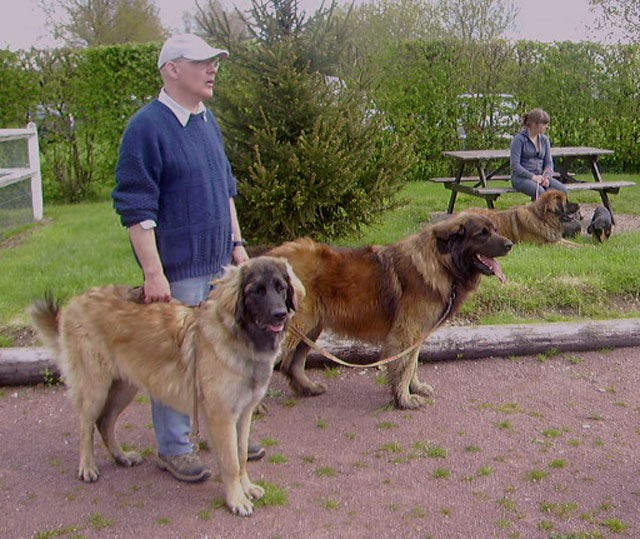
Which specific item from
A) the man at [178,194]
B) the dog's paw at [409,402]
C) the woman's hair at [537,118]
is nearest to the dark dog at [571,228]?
the woman's hair at [537,118]

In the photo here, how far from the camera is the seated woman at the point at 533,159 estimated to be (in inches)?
395

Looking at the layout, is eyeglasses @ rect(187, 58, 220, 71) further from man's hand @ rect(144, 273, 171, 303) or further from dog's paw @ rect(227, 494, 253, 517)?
dog's paw @ rect(227, 494, 253, 517)

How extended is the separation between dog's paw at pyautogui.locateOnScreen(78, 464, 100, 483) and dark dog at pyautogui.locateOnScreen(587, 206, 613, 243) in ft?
24.2

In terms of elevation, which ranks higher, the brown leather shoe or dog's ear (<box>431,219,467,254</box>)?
dog's ear (<box>431,219,467,254</box>)

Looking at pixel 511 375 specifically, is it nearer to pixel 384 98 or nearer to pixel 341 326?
pixel 341 326

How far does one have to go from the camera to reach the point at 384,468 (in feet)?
13.5

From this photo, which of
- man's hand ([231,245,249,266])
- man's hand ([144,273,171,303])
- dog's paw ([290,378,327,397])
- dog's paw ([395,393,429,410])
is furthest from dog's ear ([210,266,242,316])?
dog's paw ([395,393,429,410])

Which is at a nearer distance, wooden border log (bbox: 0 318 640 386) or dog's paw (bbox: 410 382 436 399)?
dog's paw (bbox: 410 382 436 399)

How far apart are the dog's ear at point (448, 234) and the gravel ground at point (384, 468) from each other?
1182 mm

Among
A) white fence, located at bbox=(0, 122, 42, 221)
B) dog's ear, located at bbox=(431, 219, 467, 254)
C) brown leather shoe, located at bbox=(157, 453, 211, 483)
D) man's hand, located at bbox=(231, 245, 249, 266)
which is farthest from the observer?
white fence, located at bbox=(0, 122, 42, 221)

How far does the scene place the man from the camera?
11.7 feet

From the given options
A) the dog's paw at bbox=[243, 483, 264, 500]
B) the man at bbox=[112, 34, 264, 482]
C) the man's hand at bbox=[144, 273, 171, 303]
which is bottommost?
the dog's paw at bbox=[243, 483, 264, 500]

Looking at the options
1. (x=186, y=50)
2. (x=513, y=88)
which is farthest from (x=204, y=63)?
(x=513, y=88)

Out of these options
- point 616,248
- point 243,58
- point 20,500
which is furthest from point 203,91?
point 616,248
